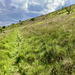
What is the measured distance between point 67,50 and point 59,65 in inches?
57.6

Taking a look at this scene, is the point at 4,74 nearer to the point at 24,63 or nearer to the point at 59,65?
the point at 24,63

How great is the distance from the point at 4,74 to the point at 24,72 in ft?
4.28

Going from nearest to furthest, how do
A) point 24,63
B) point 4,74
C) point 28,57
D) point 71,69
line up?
1. point 71,69
2. point 4,74
3. point 24,63
4. point 28,57

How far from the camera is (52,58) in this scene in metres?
4.93

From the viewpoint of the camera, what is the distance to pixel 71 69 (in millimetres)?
3602

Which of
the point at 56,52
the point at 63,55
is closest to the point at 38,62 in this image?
the point at 56,52

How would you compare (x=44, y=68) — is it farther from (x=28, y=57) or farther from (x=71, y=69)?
(x=28, y=57)

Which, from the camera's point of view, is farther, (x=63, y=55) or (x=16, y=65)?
(x=16, y=65)

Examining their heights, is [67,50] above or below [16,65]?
above

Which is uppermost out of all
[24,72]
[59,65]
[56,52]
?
[56,52]

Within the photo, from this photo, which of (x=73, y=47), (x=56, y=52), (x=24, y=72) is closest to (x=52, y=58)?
(x=56, y=52)

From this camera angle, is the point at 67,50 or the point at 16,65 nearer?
the point at 67,50

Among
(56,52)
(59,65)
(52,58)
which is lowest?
(59,65)

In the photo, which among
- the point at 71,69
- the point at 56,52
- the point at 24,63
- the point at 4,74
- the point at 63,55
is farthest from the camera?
the point at 24,63
